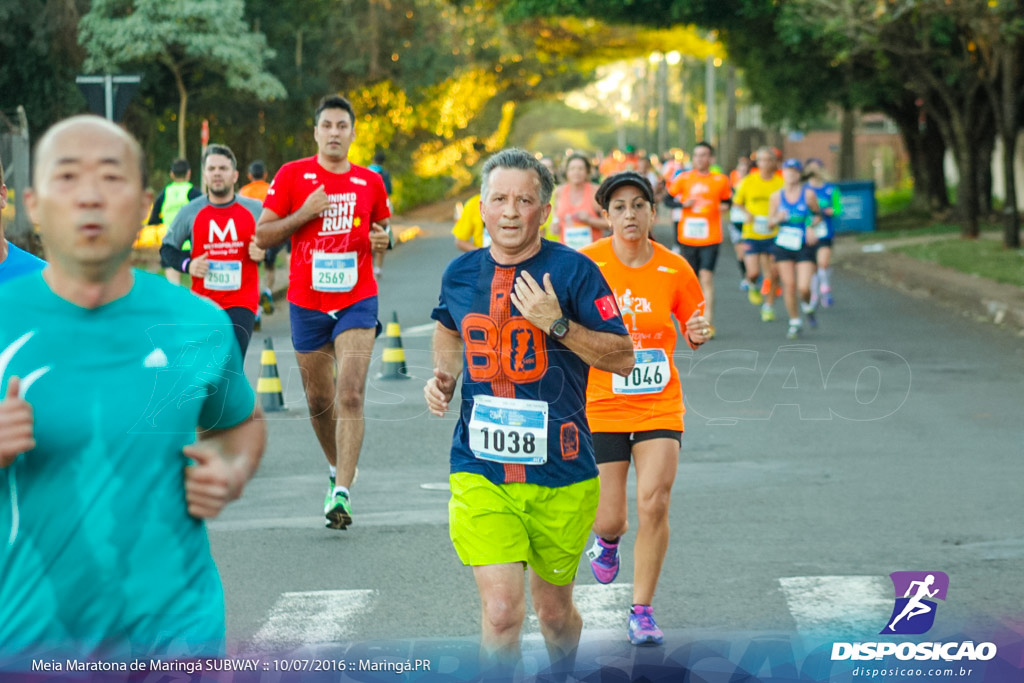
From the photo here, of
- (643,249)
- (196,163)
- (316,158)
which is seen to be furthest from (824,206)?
(196,163)

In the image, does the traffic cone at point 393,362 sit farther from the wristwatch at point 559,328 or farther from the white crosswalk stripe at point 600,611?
the wristwatch at point 559,328

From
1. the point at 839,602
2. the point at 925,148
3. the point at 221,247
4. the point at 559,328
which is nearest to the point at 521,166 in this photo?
the point at 559,328

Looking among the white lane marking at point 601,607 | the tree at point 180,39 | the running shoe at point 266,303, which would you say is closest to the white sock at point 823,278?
the running shoe at point 266,303

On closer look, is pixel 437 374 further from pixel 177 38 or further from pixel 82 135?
pixel 177 38

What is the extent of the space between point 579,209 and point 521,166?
32.5 ft

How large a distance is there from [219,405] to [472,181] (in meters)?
61.7

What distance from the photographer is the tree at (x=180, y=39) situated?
29875mm

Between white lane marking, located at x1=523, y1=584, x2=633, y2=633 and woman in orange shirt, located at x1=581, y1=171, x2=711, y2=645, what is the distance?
0.44 feet


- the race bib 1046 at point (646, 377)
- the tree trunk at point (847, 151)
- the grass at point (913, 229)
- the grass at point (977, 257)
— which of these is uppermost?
the tree trunk at point (847, 151)

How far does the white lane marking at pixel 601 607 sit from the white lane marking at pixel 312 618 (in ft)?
2.33

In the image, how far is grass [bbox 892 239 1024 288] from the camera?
20844mm

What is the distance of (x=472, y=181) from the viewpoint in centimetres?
6450

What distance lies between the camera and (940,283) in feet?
67.7

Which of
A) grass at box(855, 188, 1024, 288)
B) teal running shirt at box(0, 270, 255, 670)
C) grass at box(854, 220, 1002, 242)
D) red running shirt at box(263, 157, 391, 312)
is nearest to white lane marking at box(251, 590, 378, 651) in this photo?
red running shirt at box(263, 157, 391, 312)
